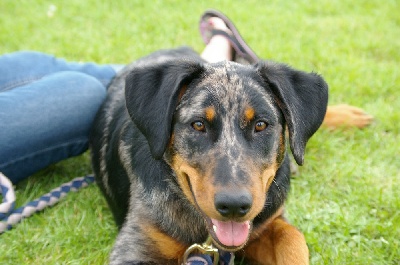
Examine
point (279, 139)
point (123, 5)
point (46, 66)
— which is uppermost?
point (279, 139)

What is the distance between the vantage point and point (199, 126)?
11.0 ft

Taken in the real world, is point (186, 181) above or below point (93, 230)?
above

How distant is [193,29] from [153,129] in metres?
5.59

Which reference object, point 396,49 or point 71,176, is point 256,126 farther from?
point 396,49

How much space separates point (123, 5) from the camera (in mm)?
9742

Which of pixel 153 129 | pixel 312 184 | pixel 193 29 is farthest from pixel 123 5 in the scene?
pixel 153 129

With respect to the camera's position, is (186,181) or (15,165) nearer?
(186,181)

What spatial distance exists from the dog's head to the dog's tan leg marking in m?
2.29

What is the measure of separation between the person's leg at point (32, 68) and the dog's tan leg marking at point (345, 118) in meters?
2.30

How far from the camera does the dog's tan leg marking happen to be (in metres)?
5.90

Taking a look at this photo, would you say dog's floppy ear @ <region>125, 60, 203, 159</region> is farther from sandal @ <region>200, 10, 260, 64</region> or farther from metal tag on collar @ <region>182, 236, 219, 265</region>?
sandal @ <region>200, 10, 260, 64</region>

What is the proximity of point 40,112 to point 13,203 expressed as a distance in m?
0.84

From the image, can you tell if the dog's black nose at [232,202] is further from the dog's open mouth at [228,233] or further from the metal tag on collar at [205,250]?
the metal tag on collar at [205,250]

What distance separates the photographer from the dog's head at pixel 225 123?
3.12 meters
